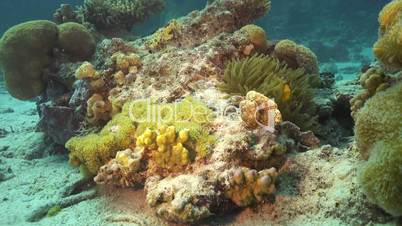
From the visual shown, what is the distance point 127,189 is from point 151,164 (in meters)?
0.50

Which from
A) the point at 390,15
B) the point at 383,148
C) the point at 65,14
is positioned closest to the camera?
the point at 383,148

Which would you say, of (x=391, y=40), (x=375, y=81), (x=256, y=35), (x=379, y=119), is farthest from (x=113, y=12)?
(x=379, y=119)

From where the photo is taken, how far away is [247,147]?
3.83 metres

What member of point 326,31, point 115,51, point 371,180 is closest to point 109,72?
point 115,51

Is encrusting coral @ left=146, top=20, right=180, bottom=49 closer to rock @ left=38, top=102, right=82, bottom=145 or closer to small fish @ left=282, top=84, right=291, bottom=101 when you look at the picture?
rock @ left=38, top=102, right=82, bottom=145

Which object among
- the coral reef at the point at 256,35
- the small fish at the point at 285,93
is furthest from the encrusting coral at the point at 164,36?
the small fish at the point at 285,93

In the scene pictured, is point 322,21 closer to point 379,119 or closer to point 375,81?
point 375,81

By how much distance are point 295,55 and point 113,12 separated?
4.60 m

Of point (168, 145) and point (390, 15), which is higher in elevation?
point (390, 15)

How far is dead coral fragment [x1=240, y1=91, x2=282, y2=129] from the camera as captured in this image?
12.9 ft

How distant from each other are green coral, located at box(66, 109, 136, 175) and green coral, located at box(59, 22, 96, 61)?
288 cm

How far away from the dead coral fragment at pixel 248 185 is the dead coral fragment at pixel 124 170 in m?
1.07

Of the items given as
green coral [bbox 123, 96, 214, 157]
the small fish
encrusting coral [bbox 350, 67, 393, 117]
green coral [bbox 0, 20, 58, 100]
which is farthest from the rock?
encrusting coral [bbox 350, 67, 393, 117]

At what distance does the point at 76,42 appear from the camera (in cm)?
700
